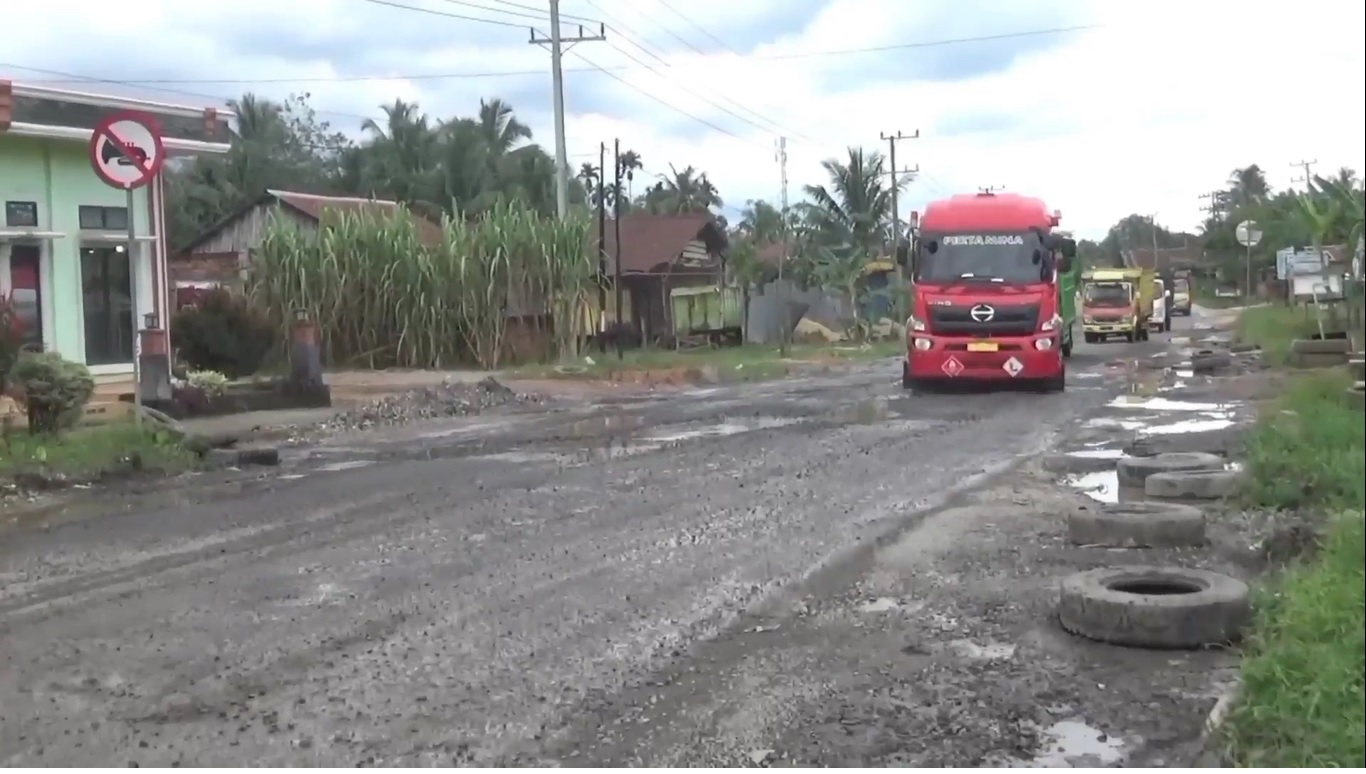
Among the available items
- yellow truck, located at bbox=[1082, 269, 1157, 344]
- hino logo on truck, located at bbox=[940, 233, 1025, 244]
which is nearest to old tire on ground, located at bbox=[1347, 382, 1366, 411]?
hino logo on truck, located at bbox=[940, 233, 1025, 244]

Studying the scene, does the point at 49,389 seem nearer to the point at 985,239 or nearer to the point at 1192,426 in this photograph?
the point at 1192,426

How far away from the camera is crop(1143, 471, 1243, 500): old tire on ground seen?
399 inches

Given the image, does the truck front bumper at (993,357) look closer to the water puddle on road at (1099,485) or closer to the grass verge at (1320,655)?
the water puddle on road at (1099,485)

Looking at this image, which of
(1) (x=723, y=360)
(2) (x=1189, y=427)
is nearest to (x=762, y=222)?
(1) (x=723, y=360)

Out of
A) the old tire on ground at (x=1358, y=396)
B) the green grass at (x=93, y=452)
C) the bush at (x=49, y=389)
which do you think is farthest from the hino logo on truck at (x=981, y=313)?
the old tire on ground at (x=1358, y=396)

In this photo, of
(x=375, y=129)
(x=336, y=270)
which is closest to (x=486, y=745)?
(x=336, y=270)

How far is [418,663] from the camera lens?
20.7 feet

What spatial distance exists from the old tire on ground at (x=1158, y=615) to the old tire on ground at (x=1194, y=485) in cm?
350

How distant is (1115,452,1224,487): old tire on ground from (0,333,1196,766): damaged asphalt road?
1381mm

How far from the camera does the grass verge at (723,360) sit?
29812 mm

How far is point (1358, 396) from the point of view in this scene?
3.14 metres

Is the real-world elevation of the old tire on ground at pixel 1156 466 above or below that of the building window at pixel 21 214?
below

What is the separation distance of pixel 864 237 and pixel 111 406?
37352mm

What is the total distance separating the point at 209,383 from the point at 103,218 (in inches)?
105
